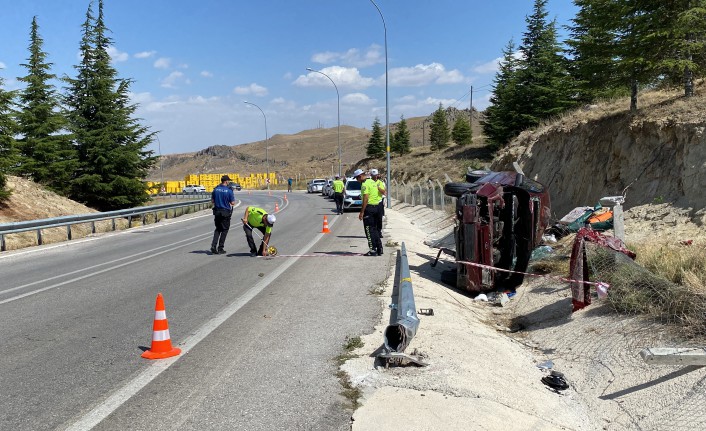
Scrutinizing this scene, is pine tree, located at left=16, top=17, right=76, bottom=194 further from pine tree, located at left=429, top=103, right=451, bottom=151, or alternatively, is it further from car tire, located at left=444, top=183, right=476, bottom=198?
pine tree, located at left=429, top=103, right=451, bottom=151

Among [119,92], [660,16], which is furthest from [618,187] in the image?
[119,92]

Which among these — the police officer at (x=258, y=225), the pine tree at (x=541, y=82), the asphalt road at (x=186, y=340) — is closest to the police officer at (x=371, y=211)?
the asphalt road at (x=186, y=340)

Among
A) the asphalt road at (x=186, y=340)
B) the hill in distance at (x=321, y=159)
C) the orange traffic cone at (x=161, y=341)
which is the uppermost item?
the hill in distance at (x=321, y=159)

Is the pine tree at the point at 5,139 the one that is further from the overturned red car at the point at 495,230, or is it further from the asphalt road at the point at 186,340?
the overturned red car at the point at 495,230

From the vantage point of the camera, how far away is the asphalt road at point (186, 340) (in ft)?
12.9

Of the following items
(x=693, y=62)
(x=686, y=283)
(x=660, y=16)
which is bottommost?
(x=686, y=283)

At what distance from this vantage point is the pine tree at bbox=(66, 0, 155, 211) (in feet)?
114

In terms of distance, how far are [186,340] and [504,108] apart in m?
37.6

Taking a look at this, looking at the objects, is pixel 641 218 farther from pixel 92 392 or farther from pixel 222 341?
pixel 92 392

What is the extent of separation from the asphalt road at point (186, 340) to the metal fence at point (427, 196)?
1157 centimetres

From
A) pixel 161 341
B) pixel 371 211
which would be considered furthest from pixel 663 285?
pixel 371 211

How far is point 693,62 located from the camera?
51.1 ft

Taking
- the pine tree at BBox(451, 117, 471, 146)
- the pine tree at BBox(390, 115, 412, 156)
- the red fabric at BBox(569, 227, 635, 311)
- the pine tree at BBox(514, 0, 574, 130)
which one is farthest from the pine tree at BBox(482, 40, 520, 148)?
the red fabric at BBox(569, 227, 635, 311)

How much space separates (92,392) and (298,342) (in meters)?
1.97
